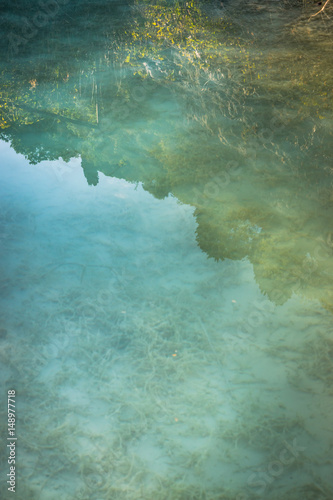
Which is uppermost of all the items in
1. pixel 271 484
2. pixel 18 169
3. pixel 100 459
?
pixel 271 484

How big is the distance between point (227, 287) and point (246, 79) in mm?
4499

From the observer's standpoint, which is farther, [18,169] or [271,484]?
[18,169]

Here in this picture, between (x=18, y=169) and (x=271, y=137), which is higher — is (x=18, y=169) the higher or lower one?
the lower one

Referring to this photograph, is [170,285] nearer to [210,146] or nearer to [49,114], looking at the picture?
[210,146]

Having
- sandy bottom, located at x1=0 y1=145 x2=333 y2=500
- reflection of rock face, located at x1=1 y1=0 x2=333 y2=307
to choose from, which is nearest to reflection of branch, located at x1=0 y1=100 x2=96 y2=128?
reflection of rock face, located at x1=1 y1=0 x2=333 y2=307

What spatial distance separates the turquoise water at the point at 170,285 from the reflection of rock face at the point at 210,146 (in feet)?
0.07

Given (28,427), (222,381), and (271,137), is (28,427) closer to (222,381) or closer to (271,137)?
(222,381)

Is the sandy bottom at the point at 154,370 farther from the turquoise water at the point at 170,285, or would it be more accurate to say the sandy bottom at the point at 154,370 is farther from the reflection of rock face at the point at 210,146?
the reflection of rock face at the point at 210,146

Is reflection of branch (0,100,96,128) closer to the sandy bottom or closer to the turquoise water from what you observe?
the turquoise water

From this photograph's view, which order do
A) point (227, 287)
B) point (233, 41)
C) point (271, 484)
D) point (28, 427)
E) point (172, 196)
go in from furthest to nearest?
point (233, 41) < point (172, 196) < point (227, 287) < point (28, 427) < point (271, 484)

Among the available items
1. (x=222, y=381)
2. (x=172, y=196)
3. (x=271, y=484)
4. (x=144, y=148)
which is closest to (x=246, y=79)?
(x=144, y=148)

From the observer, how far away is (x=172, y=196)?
13.1 ft

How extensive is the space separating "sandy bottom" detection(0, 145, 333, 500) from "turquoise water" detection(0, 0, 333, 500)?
0.03 feet

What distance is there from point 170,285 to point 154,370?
0.75 m
